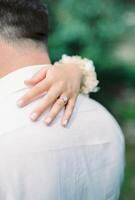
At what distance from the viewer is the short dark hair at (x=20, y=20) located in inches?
43.6

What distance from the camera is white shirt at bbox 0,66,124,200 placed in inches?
40.4

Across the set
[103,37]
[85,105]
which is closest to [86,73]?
[85,105]

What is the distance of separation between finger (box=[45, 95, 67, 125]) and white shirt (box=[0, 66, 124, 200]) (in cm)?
1

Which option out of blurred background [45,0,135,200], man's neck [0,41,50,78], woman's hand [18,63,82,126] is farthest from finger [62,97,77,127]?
blurred background [45,0,135,200]

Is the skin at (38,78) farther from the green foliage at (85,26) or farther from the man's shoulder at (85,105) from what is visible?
the green foliage at (85,26)

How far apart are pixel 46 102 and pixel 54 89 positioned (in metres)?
0.06

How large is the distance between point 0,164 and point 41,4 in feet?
1.16

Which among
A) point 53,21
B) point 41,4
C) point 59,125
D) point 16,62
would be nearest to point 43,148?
point 59,125

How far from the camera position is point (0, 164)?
3.30ft

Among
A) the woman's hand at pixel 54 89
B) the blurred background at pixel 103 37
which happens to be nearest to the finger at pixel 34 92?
the woman's hand at pixel 54 89

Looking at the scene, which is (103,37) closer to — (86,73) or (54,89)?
(86,73)

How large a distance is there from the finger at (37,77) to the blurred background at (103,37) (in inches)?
67.1

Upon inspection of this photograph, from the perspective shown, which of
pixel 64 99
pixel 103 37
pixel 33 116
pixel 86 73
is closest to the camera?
pixel 33 116

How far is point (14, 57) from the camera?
1.11 m
